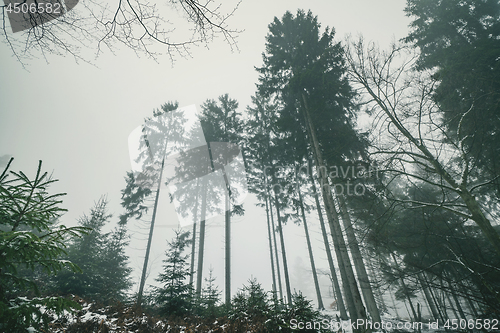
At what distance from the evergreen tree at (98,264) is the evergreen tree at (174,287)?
9.86 ft

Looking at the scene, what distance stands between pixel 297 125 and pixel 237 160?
6.69 metres

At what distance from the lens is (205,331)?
4.62 metres

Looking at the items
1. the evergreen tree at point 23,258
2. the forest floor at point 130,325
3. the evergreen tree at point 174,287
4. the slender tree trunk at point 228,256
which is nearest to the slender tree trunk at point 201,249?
the slender tree trunk at point 228,256

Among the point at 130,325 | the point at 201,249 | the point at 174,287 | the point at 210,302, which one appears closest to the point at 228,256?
the point at 201,249

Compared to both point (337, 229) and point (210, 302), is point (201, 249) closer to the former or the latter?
point (210, 302)

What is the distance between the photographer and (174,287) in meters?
7.29

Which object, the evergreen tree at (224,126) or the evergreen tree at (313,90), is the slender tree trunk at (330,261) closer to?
the evergreen tree at (313,90)

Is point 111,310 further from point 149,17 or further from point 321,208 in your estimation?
point 321,208

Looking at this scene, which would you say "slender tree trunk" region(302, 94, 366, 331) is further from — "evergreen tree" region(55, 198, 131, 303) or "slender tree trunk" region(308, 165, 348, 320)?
"evergreen tree" region(55, 198, 131, 303)

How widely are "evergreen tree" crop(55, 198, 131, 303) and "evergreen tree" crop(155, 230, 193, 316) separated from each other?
118 inches

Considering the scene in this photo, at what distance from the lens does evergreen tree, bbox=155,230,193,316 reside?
693cm

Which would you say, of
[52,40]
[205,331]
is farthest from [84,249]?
[52,40]

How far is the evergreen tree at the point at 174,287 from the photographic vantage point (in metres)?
6.93

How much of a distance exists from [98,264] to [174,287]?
7.52 m
